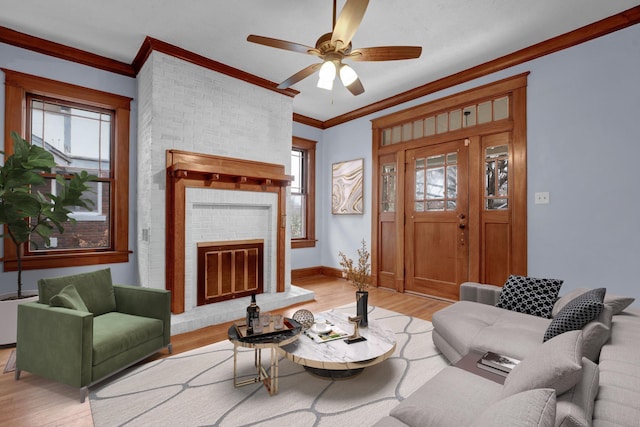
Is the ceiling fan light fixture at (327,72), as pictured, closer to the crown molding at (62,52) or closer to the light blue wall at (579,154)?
the light blue wall at (579,154)

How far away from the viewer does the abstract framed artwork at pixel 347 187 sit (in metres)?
5.47

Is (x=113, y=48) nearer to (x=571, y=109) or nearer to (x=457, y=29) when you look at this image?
(x=457, y=29)

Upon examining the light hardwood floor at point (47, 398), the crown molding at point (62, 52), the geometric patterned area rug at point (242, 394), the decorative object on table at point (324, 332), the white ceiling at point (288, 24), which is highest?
the white ceiling at point (288, 24)

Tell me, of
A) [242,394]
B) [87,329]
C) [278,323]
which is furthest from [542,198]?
[87,329]

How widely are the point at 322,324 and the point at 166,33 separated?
3.32 meters

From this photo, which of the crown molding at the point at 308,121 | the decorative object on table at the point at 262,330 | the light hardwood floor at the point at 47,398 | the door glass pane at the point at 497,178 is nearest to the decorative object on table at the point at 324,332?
the decorative object on table at the point at 262,330

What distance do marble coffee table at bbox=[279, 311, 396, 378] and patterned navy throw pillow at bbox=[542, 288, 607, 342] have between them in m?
0.98

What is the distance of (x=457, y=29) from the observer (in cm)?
310

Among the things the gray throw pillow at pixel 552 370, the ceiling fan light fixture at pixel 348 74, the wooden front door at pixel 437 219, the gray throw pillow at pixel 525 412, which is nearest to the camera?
the gray throw pillow at pixel 525 412

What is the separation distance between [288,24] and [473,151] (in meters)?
2.77

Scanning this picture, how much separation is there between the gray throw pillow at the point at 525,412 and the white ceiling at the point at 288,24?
3.01 m

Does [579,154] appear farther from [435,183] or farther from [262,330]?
[262,330]

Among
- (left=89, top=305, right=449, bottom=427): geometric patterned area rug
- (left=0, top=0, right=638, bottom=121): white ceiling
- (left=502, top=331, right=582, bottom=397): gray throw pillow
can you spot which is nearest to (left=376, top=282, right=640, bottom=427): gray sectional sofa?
(left=502, top=331, right=582, bottom=397): gray throw pillow

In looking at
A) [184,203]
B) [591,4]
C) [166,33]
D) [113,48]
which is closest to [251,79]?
[166,33]
